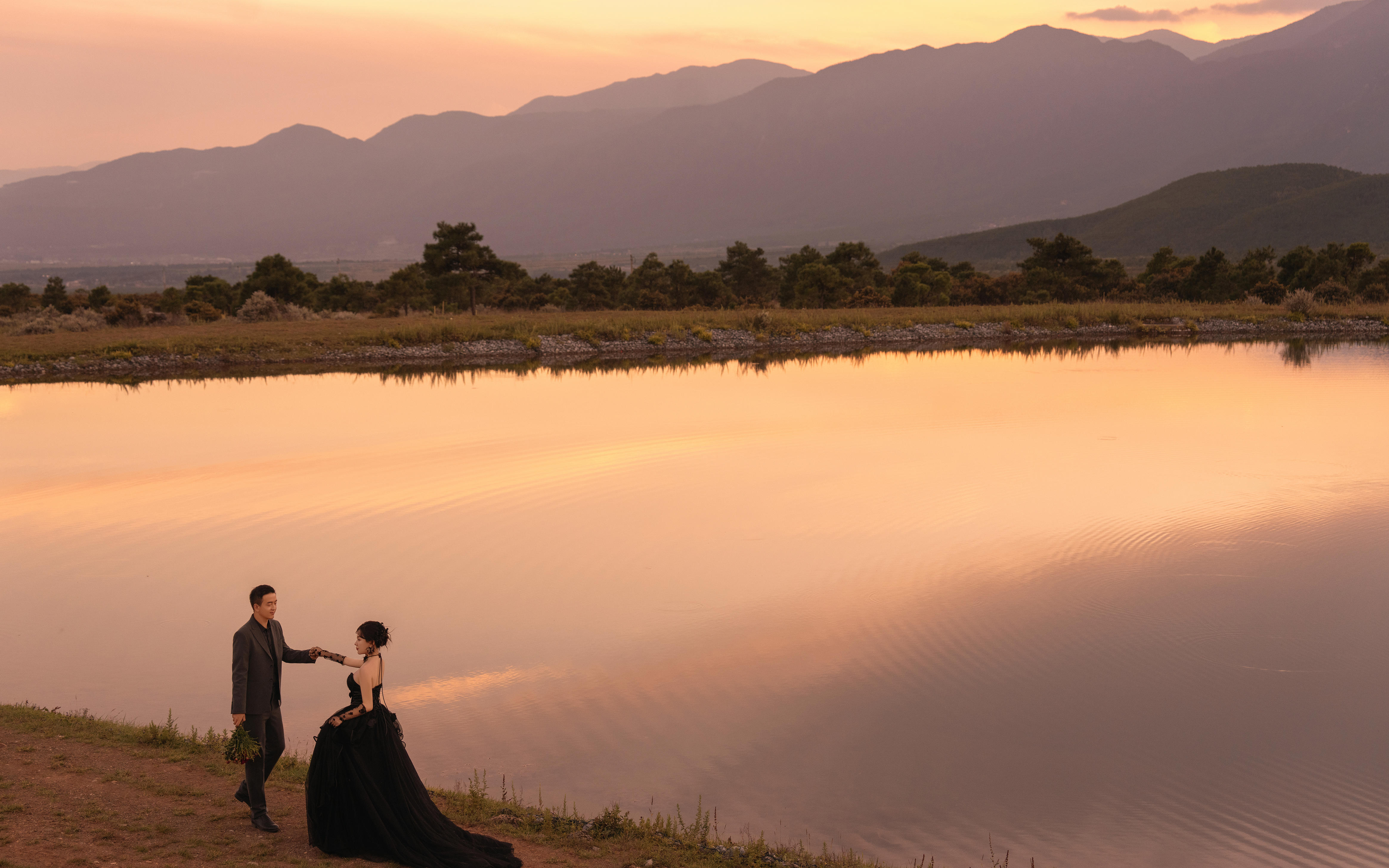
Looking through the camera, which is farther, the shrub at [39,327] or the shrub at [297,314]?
the shrub at [297,314]

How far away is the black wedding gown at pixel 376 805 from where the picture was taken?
253 inches

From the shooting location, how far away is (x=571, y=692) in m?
9.86

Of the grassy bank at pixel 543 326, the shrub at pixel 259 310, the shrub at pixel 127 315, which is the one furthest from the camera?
the shrub at pixel 259 310

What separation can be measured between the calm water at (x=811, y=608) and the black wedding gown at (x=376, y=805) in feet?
4.99

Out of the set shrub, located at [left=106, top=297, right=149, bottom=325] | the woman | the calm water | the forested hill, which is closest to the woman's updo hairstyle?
the woman

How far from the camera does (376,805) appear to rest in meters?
6.50

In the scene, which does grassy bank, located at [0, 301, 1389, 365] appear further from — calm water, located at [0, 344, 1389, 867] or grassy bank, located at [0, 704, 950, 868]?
grassy bank, located at [0, 704, 950, 868]

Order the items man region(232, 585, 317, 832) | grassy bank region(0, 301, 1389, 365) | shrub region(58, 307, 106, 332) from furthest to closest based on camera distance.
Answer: shrub region(58, 307, 106, 332) < grassy bank region(0, 301, 1389, 365) < man region(232, 585, 317, 832)

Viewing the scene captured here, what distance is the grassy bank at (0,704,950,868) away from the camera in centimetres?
642

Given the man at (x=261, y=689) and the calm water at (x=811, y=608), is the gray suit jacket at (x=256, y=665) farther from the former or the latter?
the calm water at (x=811, y=608)

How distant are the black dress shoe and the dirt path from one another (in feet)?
0.12

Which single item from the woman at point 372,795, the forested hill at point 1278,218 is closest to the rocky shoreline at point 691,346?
the woman at point 372,795

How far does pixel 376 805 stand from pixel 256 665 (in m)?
1.27

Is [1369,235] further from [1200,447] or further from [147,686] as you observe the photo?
[147,686]
